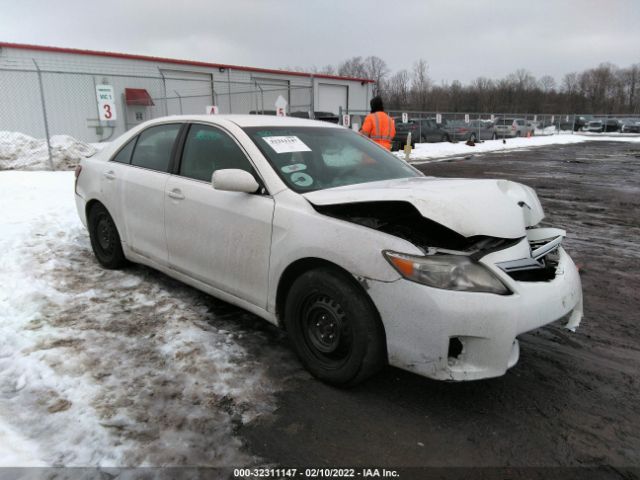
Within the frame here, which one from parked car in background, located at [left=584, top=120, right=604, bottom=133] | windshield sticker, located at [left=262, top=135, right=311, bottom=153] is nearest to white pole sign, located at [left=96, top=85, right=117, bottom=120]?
windshield sticker, located at [left=262, top=135, right=311, bottom=153]

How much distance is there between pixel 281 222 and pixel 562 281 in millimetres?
1711

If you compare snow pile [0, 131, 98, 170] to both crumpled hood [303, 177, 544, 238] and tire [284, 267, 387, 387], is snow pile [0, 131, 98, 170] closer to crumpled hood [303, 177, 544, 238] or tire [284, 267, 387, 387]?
tire [284, 267, 387, 387]

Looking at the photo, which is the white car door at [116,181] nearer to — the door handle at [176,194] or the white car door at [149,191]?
the white car door at [149,191]

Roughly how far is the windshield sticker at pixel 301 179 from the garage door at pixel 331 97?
29.7 m

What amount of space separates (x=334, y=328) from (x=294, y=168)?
1.19 m

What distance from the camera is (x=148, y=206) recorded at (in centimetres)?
409

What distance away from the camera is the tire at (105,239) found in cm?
464

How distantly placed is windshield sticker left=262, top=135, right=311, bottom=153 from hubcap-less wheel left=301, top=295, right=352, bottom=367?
46.7 inches

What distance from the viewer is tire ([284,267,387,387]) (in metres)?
2.60

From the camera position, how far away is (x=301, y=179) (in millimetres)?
3260

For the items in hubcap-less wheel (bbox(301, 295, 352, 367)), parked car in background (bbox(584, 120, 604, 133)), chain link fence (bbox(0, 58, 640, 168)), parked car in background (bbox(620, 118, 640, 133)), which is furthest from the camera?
parked car in background (bbox(584, 120, 604, 133))

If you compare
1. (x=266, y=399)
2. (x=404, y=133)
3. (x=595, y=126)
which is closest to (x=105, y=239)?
(x=266, y=399)

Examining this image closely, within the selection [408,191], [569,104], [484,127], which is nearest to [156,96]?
[484,127]

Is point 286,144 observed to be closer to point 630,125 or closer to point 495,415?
point 495,415
